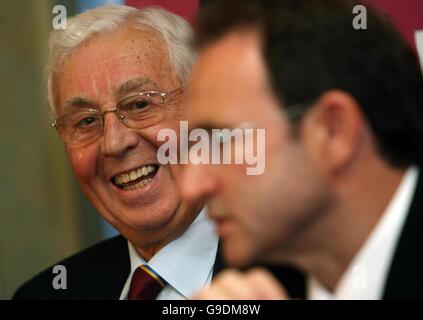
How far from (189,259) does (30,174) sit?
861 mm

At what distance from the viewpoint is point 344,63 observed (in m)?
1.19

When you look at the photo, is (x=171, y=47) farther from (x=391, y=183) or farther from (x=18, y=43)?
(x=391, y=183)

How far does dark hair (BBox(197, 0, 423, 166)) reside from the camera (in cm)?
119

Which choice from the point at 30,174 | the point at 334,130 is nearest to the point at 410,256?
the point at 334,130

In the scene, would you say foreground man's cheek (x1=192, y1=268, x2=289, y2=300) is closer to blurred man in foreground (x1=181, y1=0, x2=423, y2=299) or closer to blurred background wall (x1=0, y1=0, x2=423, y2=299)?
blurred man in foreground (x1=181, y1=0, x2=423, y2=299)

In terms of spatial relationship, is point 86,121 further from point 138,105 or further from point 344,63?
point 344,63

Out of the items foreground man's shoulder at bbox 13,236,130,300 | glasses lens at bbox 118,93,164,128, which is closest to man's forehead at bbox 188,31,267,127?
glasses lens at bbox 118,93,164,128

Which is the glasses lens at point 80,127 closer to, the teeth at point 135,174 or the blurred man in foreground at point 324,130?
the teeth at point 135,174

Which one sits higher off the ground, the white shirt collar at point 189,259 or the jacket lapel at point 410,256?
the jacket lapel at point 410,256

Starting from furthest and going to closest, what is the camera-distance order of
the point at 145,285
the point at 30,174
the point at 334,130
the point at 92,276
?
the point at 30,174 < the point at 92,276 < the point at 145,285 < the point at 334,130

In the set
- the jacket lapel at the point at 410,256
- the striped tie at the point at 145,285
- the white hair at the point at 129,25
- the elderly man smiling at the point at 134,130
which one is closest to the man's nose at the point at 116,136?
the elderly man smiling at the point at 134,130

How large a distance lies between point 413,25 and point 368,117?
2.58 ft

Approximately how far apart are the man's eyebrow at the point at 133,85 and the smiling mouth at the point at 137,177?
0.19 meters

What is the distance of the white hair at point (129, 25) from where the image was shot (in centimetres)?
191
